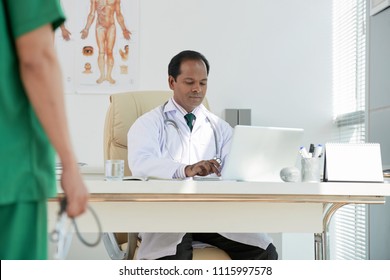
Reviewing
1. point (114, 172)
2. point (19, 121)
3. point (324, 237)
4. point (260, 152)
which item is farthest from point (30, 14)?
point (324, 237)

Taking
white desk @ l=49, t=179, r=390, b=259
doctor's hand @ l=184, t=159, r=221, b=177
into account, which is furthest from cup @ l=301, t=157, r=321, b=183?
doctor's hand @ l=184, t=159, r=221, b=177

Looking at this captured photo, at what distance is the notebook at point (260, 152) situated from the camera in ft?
6.86

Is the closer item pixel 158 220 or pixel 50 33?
pixel 50 33

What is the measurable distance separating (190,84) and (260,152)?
80 cm

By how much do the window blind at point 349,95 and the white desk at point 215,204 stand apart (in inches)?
71.4

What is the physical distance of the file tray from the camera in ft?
6.88

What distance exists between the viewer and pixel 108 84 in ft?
14.1

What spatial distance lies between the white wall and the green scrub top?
332cm

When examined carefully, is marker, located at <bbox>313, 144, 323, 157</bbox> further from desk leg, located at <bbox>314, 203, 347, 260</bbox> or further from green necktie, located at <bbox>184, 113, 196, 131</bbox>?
green necktie, located at <bbox>184, 113, 196, 131</bbox>

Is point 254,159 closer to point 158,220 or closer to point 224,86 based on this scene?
point 158,220

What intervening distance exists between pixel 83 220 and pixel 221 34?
8.80ft

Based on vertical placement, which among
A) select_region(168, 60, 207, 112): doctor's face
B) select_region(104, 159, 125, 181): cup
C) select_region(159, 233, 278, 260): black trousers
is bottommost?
select_region(159, 233, 278, 260): black trousers
